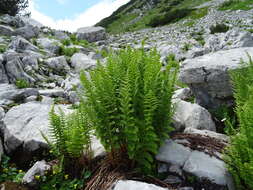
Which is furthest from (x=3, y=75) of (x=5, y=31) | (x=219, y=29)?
(x=219, y=29)

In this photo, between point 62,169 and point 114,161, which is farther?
point 62,169

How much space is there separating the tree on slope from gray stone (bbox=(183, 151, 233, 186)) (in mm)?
29925

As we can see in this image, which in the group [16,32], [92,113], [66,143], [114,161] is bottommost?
[114,161]

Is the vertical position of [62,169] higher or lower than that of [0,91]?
lower

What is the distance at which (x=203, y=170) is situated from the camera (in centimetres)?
339

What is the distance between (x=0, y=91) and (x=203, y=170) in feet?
18.7

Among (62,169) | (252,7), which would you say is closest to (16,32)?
(62,169)

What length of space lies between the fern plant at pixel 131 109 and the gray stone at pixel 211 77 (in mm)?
2362

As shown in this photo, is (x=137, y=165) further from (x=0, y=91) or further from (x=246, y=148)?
(x=0, y=91)

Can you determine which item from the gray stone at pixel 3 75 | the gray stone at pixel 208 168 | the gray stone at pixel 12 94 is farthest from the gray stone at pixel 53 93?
the gray stone at pixel 208 168

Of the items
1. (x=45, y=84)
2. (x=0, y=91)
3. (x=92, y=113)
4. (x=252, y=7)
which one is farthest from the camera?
(x=252, y=7)

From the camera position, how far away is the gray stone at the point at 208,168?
3318 mm

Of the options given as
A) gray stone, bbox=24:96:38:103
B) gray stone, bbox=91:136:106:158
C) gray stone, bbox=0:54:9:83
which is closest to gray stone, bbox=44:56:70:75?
gray stone, bbox=0:54:9:83

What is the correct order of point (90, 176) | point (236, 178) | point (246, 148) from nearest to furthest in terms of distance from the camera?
point (246, 148)
point (236, 178)
point (90, 176)
